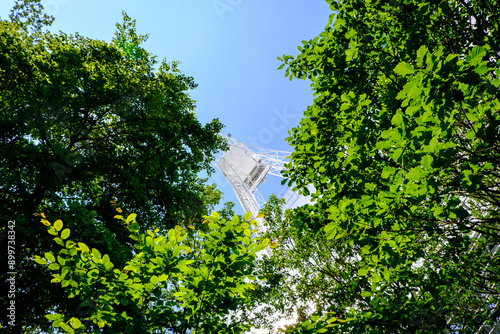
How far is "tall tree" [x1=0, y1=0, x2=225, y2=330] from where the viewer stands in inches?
274

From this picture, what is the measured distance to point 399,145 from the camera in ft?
8.23

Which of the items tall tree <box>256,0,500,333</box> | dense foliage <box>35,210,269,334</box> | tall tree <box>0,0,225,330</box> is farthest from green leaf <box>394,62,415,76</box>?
tall tree <box>0,0,225,330</box>

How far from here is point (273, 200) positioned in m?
11.5

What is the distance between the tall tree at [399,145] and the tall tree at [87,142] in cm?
604

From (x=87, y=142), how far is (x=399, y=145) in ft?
34.3

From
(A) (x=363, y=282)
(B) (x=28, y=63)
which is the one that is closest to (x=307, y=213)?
(A) (x=363, y=282)

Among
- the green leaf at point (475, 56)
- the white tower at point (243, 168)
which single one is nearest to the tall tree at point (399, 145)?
the green leaf at point (475, 56)

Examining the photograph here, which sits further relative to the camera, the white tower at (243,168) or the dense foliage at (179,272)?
the white tower at (243,168)

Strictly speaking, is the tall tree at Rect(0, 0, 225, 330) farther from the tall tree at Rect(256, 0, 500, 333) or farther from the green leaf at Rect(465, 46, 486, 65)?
the green leaf at Rect(465, 46, 486, 65)

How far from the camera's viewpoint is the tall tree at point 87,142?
6949 millimetres

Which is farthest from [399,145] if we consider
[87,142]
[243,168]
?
[243,168]

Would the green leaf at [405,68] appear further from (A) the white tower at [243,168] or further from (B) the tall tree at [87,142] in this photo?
(A) the white tower at [243,168]

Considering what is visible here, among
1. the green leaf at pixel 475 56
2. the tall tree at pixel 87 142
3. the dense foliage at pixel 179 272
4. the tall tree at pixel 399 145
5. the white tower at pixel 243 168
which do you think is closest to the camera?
the green leaf at pixel 475 56

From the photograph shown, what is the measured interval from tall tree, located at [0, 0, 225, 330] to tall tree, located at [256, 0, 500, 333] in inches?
238
